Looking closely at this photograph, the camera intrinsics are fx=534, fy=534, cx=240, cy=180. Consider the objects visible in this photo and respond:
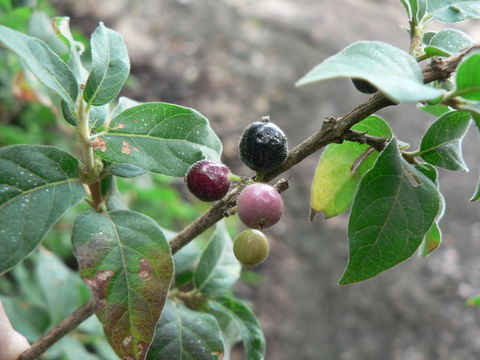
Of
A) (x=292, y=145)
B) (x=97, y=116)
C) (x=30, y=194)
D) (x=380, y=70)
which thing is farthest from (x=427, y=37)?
(x=292, y=145)

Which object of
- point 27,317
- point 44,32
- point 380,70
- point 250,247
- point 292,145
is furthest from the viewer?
point 292,145

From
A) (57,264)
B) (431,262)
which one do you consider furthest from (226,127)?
(57,264)

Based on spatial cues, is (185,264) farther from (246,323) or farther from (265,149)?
(265,149)

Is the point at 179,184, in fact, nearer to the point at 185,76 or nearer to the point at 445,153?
the point at 185,76

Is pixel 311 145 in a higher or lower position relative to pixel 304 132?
higher

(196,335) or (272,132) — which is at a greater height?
(272,132)

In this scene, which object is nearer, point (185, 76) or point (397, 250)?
point (397, 250)
